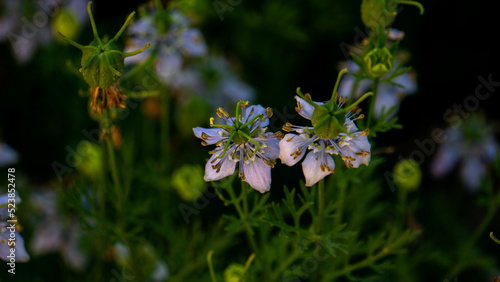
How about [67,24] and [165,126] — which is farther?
[67,24]

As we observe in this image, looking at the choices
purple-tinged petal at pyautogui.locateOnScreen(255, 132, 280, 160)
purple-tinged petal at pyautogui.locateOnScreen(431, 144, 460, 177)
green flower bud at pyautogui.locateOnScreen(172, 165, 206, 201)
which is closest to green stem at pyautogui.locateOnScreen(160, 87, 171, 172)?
green flower bud at pyautogui.locateOnScreen(172, 165, 206, 201)

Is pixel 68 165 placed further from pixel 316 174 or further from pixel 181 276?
pixel 316 174

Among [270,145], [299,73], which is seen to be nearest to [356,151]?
[270,145]

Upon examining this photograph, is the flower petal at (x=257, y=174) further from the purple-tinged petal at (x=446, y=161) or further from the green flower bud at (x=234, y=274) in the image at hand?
the purple-tinged petal at (x=446, y=161)

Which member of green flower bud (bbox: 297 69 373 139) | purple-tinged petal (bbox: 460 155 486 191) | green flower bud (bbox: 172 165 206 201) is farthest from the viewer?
purple-tinged petal (bbox: 460 155 486 191)

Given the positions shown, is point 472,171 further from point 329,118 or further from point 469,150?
point 329,118

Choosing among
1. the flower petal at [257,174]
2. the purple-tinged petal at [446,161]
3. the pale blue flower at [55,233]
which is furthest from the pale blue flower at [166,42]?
the purple-tinged petal at [446,161]

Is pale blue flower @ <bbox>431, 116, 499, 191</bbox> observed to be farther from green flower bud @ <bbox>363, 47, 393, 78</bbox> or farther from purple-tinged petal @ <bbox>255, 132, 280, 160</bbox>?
purple-tinged petal @ <bbox>255, 132, 280, 160</bbox>
